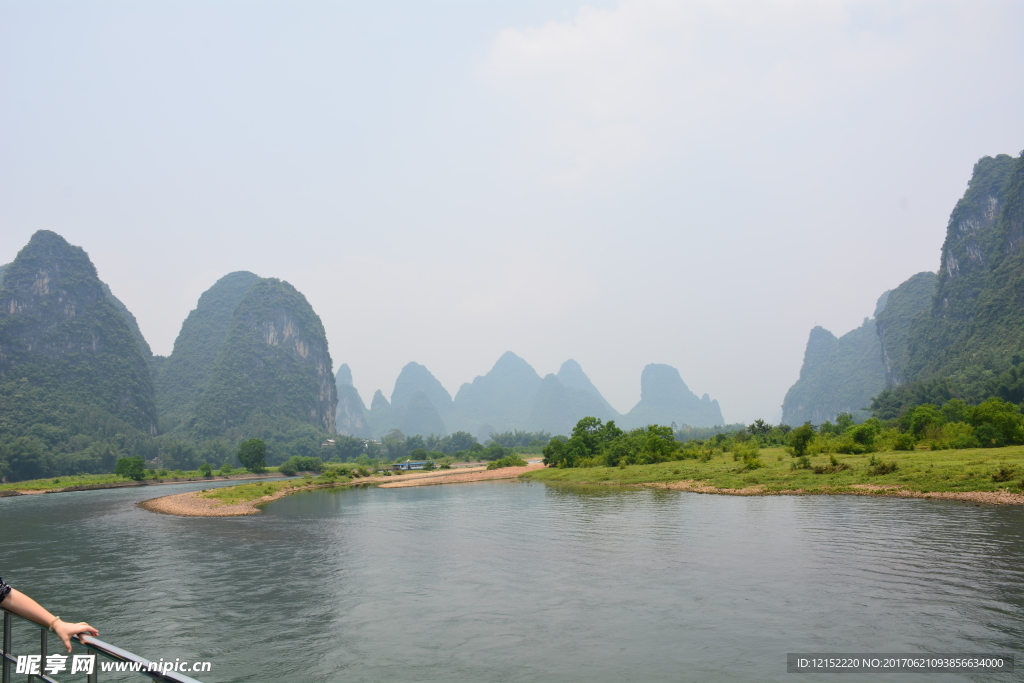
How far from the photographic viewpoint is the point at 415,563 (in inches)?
852

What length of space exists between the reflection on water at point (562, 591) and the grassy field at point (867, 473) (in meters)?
3.32

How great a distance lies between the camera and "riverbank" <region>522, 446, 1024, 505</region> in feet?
88.7

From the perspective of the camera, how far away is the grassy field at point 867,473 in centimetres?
2773

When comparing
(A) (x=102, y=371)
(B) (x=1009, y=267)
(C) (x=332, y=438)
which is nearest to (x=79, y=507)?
(A) (x=102, y=371)

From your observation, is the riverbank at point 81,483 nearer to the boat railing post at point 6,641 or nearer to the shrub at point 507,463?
the shrub at point 507,463

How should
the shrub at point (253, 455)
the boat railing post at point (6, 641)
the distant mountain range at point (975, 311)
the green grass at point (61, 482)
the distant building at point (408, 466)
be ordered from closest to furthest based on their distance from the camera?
the boat railing post at point (6, 641), the green grass at point (61, 482), the distant mountain range at point (975, 311), the shrub at point (253, 455), the distant building at point (408, 466)

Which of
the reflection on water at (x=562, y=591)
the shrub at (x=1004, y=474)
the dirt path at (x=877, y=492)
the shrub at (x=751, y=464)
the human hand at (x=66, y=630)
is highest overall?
the human hand at (x=66, y=630)

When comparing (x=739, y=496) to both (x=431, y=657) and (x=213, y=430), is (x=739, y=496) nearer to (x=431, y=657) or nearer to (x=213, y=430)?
(x=431, y=657)

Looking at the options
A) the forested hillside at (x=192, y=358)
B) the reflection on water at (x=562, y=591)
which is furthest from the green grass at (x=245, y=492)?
the forested hillside at (x=192, y=358)

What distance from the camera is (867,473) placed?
32.9 meters

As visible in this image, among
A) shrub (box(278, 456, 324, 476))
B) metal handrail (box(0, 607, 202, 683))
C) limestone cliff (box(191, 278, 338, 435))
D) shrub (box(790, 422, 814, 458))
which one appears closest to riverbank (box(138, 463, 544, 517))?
shrub (box(278, 456, 324, 476))

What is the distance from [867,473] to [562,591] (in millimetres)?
24234

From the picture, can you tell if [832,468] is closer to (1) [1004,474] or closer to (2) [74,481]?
(1) [1004,474]

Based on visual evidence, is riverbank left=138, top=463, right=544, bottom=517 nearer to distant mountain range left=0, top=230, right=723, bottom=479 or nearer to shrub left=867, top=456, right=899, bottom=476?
shrub left=867, top=456, right=899, bottom=476
